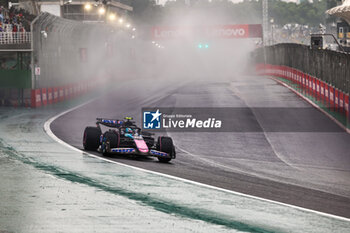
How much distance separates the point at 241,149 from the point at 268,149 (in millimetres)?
853

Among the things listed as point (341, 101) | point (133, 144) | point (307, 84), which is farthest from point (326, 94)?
point (133, 144)

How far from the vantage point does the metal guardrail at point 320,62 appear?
1047 inches

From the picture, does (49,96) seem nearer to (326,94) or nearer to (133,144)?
(326,94)

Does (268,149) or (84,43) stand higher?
(84,43)

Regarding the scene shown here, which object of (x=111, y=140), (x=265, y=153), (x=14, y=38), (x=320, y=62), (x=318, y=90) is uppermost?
(x=14, y=38)

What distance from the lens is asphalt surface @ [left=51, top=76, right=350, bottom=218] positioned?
13.1 meters

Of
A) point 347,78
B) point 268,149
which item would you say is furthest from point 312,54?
point 268,149

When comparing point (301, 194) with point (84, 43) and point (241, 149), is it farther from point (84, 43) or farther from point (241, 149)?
point (84, 43)

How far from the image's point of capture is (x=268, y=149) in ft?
65.8

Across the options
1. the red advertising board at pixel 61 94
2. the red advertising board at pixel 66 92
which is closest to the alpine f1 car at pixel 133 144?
the red advertising board at pixel 61 94

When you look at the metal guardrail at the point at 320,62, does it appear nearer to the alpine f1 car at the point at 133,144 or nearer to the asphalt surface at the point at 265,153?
the asphalt surface at the point at 265,153

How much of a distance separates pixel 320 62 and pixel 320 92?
2.25 m

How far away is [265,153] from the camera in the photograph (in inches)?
758

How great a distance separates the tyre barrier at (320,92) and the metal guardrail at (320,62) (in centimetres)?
28
